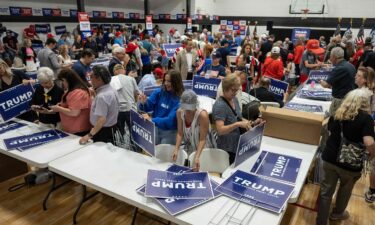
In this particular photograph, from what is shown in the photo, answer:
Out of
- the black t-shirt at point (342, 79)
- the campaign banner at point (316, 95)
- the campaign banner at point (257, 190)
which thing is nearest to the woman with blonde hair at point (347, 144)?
the campaign banner at point (257, 190)

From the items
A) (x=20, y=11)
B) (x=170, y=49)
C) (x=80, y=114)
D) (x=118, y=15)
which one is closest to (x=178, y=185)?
(x=80, y=114)

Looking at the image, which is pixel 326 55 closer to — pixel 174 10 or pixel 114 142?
pixel 114 142

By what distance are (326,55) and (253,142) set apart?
6484 millimetres

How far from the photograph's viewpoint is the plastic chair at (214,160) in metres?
2.63

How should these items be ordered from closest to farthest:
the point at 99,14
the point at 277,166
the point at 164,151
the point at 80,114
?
the point at 277,166 < the point at 164,151 < the point at 80,114 < the point at 99,14

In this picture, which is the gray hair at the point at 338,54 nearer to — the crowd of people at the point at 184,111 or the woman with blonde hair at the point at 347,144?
the crowd of people at the point at 184,111

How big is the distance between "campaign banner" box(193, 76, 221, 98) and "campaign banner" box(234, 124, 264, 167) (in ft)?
7.61

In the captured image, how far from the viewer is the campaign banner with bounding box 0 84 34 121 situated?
3.20 meters

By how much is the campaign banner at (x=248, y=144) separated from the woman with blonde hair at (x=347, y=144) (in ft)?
2.00

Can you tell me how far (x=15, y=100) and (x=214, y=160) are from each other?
2441 millimetres

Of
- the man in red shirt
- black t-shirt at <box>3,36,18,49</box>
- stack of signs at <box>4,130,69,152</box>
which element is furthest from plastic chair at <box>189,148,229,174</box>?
black t-shirt at <box>3,36,18,49</box>

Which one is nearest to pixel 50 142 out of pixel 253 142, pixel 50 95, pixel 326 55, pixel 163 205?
pixel 50 95

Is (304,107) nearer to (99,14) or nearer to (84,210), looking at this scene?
(84,210)

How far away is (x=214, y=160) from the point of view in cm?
266
